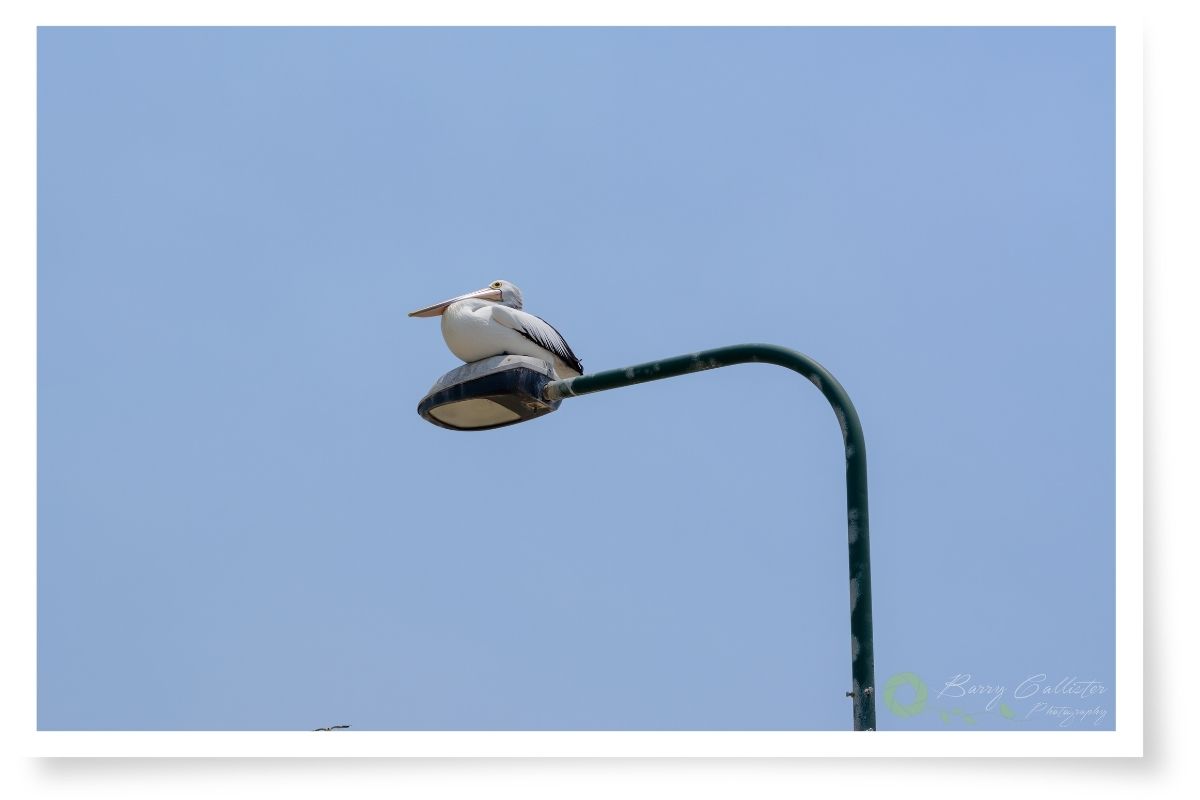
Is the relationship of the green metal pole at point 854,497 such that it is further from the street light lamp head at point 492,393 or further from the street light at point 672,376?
the street light lamp head at point 492,393

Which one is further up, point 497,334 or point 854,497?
point 497,334

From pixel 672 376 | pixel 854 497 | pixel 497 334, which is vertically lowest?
pixel 854 497

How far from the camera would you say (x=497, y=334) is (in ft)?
23.7

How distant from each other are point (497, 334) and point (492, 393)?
0.40m

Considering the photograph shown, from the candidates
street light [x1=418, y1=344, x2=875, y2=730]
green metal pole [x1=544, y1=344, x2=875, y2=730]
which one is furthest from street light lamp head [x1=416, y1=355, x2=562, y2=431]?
green metal pole [x1=544, y1=344, x2=875, y2=730]

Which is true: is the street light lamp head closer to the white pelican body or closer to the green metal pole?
the white pelican body

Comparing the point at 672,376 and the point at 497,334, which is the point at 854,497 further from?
the point at 497,334

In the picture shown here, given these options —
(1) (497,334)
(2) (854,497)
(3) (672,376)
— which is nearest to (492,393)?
(1) (497,334)

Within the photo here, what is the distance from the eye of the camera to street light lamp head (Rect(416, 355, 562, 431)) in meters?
6.94
